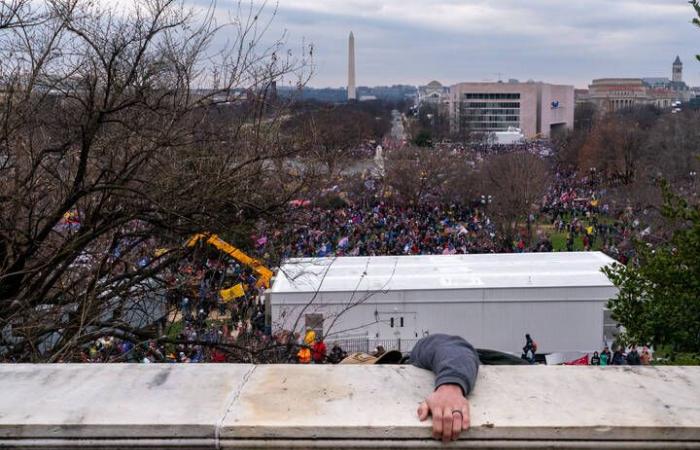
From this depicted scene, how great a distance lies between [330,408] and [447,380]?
333mm

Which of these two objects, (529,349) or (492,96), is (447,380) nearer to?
(529,349)

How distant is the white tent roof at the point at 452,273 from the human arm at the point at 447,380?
10742 millimetres

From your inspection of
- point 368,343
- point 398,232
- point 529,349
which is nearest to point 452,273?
point 529,349

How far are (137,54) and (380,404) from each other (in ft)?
15.5

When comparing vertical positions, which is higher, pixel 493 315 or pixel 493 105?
pixel 493 105

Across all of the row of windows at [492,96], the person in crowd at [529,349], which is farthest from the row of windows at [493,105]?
the person in crowd at [529,349]

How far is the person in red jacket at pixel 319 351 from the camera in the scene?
596cm

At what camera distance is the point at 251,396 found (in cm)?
199

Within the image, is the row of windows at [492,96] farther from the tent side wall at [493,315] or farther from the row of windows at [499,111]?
the tent side wall at [493,315]

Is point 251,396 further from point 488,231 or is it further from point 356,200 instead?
point 356,200

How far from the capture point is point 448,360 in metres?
2.11

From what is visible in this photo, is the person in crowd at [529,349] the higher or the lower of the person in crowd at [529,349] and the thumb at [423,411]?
the lower

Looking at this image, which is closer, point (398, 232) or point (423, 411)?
point (423, 411)

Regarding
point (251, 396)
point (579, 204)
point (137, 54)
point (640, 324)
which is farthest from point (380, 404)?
point (579, 204)
